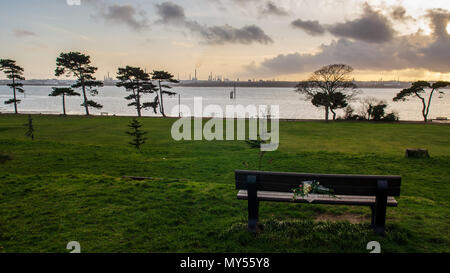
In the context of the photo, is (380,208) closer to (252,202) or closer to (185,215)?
(252,202)

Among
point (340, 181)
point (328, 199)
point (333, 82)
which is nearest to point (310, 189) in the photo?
point (328, 199)

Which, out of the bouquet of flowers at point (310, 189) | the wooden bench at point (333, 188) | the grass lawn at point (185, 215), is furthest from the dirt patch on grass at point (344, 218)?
the bouquet of flowers at point (310, 189)

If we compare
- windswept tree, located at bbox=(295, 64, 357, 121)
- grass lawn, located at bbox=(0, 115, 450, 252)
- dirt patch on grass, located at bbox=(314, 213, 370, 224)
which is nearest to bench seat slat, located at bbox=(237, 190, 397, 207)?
grass lawn, located at bbox=(0, 115, 450, 252)

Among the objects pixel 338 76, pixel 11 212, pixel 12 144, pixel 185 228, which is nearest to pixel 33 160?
pixel 12 144

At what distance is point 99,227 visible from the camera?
5414mm

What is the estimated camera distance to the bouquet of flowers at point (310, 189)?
4832 millimetres

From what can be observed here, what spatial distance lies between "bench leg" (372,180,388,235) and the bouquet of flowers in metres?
0.70

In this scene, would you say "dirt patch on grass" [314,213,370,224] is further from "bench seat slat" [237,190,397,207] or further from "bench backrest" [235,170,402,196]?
"bench backrest" [235,170,402,196]

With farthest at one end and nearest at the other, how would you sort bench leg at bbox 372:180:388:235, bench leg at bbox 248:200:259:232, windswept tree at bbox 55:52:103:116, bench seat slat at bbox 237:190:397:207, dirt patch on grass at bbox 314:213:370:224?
1. windswept tree at bbox 55:52:103:116
2. dirt patch on grass at bbox 314:213:370:224
3. bench leg at bbox 248:200:259:232
4. bench seat slat at bbox 237:190:397:207
5. bench leg at bbox 372:180:388:235

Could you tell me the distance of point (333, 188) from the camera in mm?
4934

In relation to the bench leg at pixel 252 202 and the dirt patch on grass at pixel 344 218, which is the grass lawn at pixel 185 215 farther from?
the bench leg at pixel 252 202

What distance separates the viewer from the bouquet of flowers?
4.83 metres
